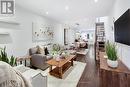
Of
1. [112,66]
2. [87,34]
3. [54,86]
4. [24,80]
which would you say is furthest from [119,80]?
[87,34]

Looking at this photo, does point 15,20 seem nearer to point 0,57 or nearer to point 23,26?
point 23,26

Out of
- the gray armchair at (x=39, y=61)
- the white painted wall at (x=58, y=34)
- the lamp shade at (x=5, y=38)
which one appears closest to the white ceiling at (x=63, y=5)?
the lamp shade at (x=5, y=38)

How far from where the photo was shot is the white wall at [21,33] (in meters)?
3.76

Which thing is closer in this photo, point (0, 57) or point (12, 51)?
point (0, 57)

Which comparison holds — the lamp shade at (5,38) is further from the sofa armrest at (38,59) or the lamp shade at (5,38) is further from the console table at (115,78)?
the console table at (115,78)

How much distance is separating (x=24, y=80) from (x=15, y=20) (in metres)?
3.29

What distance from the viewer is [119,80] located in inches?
65.6

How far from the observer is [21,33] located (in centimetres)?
421

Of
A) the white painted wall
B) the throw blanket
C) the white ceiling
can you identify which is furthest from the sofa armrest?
the white painted wall

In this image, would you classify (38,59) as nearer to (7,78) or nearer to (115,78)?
(115,78)

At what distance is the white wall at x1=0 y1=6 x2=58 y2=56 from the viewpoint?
12.3ft

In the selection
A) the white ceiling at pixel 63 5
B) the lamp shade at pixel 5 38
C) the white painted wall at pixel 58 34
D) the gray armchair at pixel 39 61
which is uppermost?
the white ceiling at pixel 63 5

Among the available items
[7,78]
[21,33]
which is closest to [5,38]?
[21,33]

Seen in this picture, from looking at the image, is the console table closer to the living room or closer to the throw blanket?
the living room
